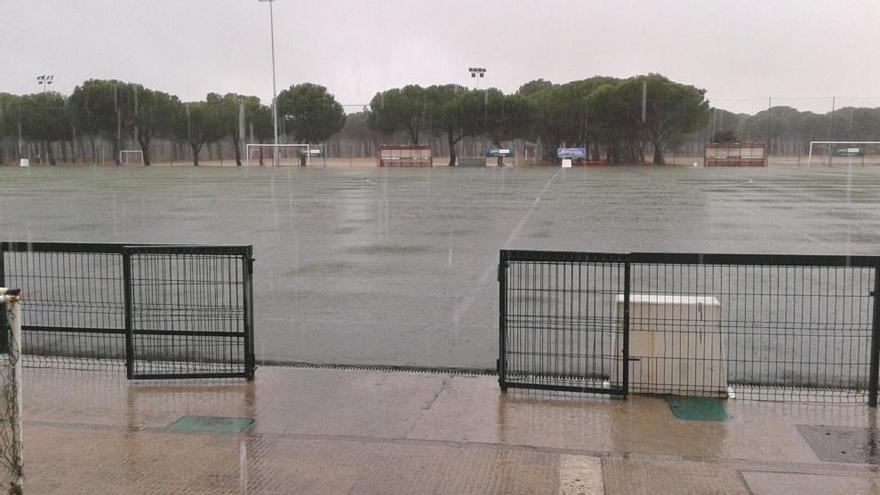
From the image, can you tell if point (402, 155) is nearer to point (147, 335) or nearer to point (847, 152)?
point (847, 152)

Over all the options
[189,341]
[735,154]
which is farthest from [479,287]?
[735,154]

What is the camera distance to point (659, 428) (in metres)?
5.70

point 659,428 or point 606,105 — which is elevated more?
point 606,105

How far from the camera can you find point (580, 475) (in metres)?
4.96

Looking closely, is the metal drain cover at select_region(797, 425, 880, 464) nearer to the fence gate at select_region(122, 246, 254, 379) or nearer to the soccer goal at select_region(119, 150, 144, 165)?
the fence gate at select_region(122, 246, 254, 379)

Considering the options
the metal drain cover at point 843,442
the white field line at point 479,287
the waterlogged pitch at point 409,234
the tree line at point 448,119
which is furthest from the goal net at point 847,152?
the metal drain cover at point 843,442

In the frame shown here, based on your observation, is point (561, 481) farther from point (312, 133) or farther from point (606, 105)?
point (312, 133)

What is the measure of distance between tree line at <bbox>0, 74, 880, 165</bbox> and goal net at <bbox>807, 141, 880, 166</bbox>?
0.96 metres

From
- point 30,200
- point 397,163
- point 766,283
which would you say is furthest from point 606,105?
point 766,283

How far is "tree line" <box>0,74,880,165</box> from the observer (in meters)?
76.4

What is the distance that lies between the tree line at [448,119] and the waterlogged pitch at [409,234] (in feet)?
137

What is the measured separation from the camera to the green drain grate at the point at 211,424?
5766 mm

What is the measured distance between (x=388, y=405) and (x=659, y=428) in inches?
77.2

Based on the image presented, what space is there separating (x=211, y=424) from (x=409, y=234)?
40.1ft
